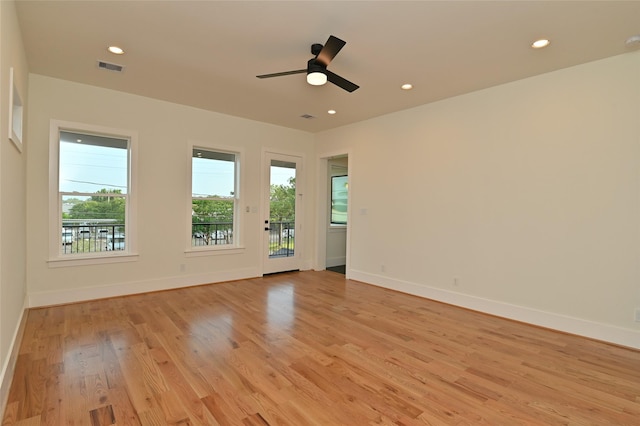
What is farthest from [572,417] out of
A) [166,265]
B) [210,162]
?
[210,162]

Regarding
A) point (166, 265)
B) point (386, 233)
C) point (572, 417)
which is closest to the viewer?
point (572, 417)

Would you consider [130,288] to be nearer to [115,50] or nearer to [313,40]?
[115,50]

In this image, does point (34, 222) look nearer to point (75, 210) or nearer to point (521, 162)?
point (75, 210)

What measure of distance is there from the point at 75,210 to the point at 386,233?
4594 millimetres

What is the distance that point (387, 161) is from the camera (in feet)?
17.4

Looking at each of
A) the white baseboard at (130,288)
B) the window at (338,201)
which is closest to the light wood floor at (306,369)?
the white baseboard at (130,288)

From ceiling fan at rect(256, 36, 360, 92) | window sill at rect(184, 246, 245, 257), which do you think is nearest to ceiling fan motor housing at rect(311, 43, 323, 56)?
ceiling fan at rect(256, 36, 360, 92)

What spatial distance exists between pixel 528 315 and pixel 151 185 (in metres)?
5.40

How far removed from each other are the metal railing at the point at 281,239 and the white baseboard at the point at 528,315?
6.96 feet

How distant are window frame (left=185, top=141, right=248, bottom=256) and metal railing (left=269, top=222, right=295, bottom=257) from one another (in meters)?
0.69

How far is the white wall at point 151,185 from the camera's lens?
3.92 metres

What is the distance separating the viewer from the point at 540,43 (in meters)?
2.94

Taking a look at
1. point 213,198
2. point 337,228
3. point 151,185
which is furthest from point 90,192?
point 337,228

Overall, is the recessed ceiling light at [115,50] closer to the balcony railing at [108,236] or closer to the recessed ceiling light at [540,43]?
the balcony railing at [108,236]
